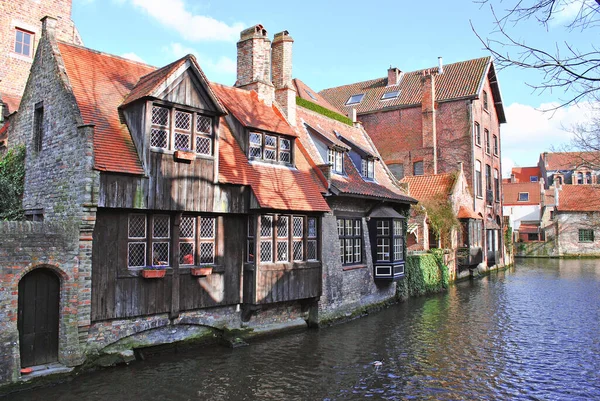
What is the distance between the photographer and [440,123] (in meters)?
34.7

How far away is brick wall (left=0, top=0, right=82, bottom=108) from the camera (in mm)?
22969

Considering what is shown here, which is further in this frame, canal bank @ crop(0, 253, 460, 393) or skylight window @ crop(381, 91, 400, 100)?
skylight window @ crop(381, 91, 400, 100)

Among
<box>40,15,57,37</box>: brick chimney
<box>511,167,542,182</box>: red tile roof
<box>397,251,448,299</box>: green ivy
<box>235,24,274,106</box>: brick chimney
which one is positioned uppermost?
<box>511,167,542,182</box>: red tile roof

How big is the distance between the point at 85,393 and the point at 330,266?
8.75 metres

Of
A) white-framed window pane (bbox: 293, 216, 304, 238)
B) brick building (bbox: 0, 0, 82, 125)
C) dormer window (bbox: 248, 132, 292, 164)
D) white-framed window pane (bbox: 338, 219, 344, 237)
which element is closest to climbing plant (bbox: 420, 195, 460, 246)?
white-framed window pane (bbox: 338, 219, 344, 237)

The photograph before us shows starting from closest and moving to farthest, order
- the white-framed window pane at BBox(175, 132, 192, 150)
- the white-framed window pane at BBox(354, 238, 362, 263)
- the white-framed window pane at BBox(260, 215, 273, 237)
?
the white-framed window pane at BBox(175, 132, 192, 150)
the white-framed window pane at BBox(260, 215, 273, 237)
the white-framed window pane at BBox(354, 238, 362, 263)

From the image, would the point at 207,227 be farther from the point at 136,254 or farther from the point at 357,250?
the point at 357,250

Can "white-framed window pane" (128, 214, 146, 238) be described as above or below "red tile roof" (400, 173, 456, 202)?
below

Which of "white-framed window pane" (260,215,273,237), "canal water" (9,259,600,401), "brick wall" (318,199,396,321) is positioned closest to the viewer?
"canal water" (9,259,600,401)

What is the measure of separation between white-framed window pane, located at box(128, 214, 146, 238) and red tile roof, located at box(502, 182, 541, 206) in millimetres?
56352

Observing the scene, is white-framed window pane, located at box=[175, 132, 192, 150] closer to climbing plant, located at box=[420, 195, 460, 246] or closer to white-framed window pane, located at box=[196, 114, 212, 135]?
white-framed window pane, located at box=[196, 114, 212, 135]

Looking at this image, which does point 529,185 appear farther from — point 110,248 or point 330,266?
point 110,248

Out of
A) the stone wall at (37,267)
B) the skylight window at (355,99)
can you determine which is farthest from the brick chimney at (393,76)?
the stone wall at (37,267)

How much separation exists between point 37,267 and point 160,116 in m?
4.50
